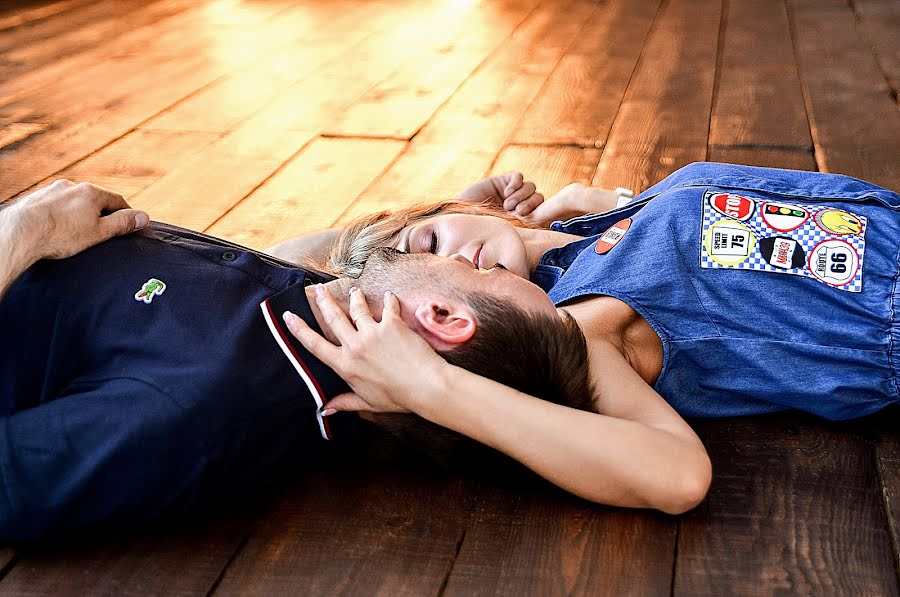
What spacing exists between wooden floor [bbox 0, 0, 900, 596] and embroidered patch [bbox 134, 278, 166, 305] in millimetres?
294

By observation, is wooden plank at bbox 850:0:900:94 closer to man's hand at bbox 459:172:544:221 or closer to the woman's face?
man's hand at bbox 459:172:544:221

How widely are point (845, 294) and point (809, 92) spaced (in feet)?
5.43

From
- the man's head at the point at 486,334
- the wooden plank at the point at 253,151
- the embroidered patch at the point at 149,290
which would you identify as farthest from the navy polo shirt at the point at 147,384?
the wooden plank at the point at 253,151

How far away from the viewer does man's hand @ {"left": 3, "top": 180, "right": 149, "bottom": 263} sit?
1206 mm

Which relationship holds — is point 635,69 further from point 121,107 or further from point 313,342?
point 313,342

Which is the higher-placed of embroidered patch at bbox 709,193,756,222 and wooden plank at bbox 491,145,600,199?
embroidered patch at bbox 709,193,756,222

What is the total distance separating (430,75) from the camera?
3.15m

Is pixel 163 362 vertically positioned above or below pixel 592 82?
above

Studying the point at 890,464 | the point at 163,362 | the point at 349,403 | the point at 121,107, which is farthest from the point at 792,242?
the point at 121,107

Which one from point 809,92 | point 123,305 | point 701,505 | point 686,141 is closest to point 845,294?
point 701,505

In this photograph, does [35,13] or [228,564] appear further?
[35,13]

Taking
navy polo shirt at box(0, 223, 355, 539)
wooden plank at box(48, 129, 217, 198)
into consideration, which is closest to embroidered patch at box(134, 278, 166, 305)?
navy polo shirt at box(0, 223, 355, 539)

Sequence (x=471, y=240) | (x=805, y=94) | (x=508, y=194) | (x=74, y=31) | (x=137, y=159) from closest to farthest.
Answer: (x=471, y=240) → (x=508, y=194) → (x=137, y=159) → (x=805, y=94) → (x=74, y=31)

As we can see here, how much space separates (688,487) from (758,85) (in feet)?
6.84
